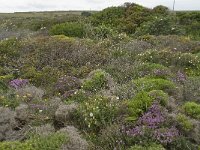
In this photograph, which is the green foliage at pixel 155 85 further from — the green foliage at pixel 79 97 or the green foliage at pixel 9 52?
the green foliage at pixel 9 52

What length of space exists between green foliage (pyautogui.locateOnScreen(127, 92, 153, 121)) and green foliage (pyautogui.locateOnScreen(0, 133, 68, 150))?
147 cm

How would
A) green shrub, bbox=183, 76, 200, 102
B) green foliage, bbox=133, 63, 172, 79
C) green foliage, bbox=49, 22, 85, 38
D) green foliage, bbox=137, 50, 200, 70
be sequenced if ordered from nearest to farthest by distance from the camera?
1. green shrub, bbox=183, 76, 200, 102
2. green foliage, bbox=133, 63, 172, 79
3. green foliage, bbox=137, 50, 200, 70
4. green foliage, bbox=49, 22, 85, 38

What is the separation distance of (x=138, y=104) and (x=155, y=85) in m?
1.39

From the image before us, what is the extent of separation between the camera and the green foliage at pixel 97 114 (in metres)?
7.99

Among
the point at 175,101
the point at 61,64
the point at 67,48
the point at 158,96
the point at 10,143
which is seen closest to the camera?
the point at 10,143

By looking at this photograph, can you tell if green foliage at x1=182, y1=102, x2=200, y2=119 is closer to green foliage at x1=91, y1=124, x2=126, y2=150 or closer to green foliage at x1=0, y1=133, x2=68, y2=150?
green foliage at x1=91, y1=124, x2=126, y2=150

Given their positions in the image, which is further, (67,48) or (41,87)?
(67,48)

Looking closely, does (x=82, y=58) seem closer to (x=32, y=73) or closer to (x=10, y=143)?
(x=32, y=73)

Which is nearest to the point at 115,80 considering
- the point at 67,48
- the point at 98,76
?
the point at 98,76

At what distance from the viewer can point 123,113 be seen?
8.16 m

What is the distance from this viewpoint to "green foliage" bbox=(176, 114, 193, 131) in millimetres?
7502

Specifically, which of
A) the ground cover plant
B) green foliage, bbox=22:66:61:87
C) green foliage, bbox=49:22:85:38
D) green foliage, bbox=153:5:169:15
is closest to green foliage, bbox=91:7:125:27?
green foliage, bbox=153:5:169:15

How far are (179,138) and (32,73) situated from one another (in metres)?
5.81

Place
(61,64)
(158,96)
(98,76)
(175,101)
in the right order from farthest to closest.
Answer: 1. (61,64)
2. (98,76)
3. (175,101)
4. (158,96)
